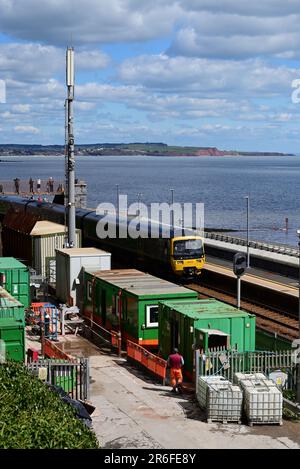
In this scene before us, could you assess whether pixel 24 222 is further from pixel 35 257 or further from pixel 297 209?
pixel 297 209

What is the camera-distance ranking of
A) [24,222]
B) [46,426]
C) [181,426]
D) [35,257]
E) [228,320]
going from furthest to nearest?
[24,222]
[35,257]
[228,320]
[181,426]
[46,426]

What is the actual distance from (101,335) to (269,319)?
7326 millimetres

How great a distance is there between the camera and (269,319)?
1148 inches

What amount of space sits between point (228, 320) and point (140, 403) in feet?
11.9

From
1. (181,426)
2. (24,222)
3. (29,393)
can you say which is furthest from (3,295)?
(24,222)

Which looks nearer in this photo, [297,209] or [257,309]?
[257,309]

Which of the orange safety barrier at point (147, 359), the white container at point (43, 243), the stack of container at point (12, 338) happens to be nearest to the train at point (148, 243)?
the white container at point (43, 243)

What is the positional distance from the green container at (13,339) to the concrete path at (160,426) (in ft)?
7.26

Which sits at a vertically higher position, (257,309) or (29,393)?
(29,393)

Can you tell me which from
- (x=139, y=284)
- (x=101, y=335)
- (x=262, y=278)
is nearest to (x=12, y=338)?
(x=139, y=284)

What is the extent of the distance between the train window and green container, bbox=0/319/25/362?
512cm

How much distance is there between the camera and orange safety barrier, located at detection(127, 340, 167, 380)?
20123mm

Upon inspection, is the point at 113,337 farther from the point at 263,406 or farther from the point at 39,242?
the point at 39,242

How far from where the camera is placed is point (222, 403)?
1673cm
